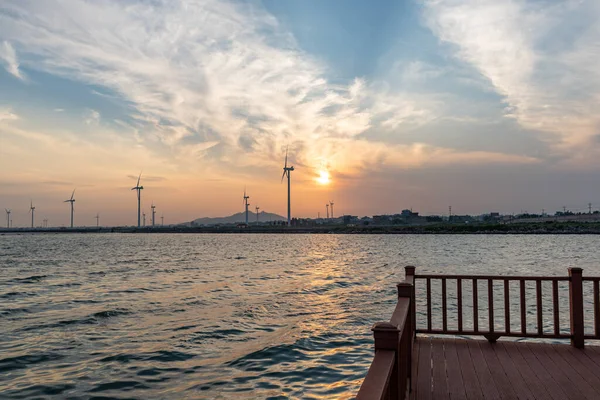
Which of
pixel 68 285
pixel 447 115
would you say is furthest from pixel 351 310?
pixel 68 285

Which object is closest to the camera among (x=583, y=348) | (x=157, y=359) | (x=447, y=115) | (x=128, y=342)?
(x=583, y=348)

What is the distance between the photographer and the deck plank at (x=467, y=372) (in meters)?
5.35

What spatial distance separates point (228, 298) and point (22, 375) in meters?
10.7

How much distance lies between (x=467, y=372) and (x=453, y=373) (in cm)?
23

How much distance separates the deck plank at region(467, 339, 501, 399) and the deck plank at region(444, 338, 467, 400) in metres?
0.26

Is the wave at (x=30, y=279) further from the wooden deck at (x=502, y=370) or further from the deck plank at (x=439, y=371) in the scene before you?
the wooden deck at (x=502, y=370)

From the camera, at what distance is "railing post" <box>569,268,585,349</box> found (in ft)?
23.2

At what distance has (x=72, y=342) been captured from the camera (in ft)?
38.3

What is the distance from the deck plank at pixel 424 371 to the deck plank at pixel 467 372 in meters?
0.48

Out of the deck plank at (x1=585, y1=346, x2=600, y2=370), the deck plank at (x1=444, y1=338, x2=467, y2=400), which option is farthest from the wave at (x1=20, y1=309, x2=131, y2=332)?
the deck plank at (x1=585, y1=346, x2=600, y2=370)

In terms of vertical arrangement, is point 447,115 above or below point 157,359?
above

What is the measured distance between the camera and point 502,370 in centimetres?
619

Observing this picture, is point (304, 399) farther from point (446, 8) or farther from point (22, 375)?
point (446, 8)

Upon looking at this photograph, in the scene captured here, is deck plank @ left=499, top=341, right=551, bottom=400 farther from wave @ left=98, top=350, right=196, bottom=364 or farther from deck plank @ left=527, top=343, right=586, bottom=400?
wave @ left=98, top=350, right=196, bottom=364
